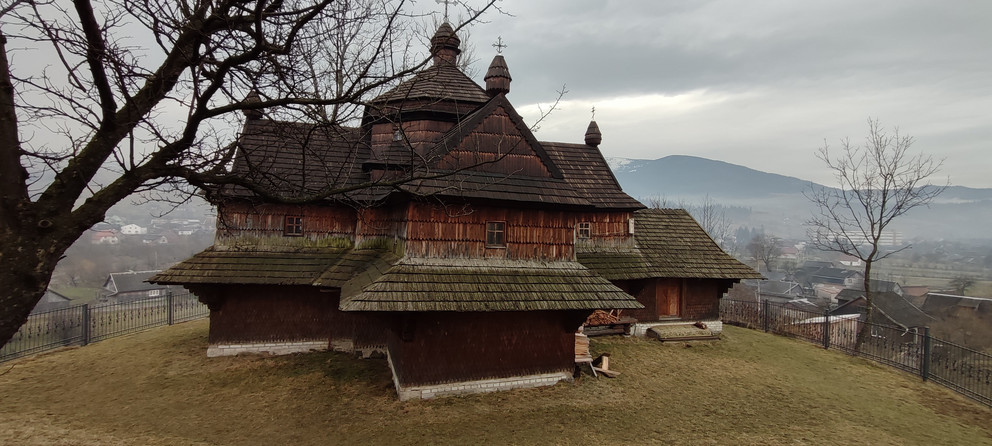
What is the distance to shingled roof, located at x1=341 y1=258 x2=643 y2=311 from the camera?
341 inches

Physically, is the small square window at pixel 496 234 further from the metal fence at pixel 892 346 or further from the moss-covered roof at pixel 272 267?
the metal fence at pixel 892 346

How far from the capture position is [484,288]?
941 centimetres

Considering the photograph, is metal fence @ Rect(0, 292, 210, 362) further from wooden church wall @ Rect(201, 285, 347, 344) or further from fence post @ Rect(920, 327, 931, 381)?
fence post @ Rect(920, 327, 931, 381)

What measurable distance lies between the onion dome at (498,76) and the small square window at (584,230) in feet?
17.9

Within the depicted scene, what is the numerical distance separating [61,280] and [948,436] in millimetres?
79737

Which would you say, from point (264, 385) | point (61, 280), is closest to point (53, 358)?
point (264, 385)

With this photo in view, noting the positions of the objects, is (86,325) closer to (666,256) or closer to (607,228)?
(607,228)

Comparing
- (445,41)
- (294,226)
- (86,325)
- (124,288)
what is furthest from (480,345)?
(124,288)

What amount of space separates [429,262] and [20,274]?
6479 mm

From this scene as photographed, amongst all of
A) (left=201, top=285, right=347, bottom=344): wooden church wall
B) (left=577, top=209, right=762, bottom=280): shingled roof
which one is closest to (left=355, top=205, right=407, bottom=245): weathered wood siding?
(left=201, top=285, right=347, bottom=344): wooden church wall

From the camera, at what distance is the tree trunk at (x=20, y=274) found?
3.70 metres

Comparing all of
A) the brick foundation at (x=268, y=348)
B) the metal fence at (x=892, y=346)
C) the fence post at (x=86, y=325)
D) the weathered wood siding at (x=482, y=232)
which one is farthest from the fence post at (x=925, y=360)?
the fence post at (x=86, y=325)

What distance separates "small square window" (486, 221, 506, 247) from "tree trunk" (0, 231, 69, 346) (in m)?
7.40

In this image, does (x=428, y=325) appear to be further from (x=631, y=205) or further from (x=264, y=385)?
(x=631, y=205)
